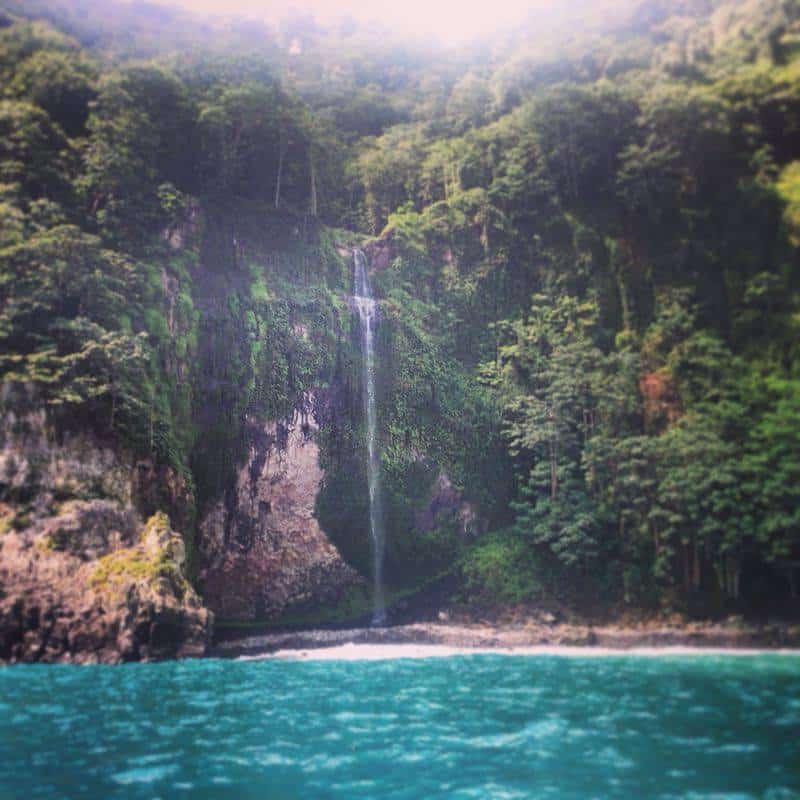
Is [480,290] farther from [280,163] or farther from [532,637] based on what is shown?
[532,637]

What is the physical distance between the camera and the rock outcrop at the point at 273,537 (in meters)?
19.1

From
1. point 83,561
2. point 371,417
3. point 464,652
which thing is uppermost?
point 371,417

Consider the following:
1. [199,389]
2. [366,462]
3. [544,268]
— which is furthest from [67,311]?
[544,268]

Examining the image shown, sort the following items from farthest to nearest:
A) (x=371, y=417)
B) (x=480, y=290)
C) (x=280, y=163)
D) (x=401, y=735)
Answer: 1. (x=480, y=290)
2. (x=280, y=163)
3. (x=371, y=417)
4. (x=401, y=735)

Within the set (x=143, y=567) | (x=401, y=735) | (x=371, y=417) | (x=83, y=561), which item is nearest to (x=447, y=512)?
(x=371, y=417)

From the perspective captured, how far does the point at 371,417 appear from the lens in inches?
845

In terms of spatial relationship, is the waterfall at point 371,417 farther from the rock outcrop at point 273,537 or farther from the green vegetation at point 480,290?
the rock outcrop at point 273,537

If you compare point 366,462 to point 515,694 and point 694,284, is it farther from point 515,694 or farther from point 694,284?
point 515,694

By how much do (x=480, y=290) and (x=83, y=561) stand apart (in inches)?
528

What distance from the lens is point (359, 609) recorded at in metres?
20.0

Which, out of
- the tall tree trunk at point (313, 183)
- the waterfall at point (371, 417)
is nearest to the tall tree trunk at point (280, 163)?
the tall tree trunk at point (313, 183)

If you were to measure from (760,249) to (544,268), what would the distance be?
578 cm

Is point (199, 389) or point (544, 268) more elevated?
point (544, 268)

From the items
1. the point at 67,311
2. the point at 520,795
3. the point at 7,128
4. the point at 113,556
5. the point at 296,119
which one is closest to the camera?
the point at 520,795
